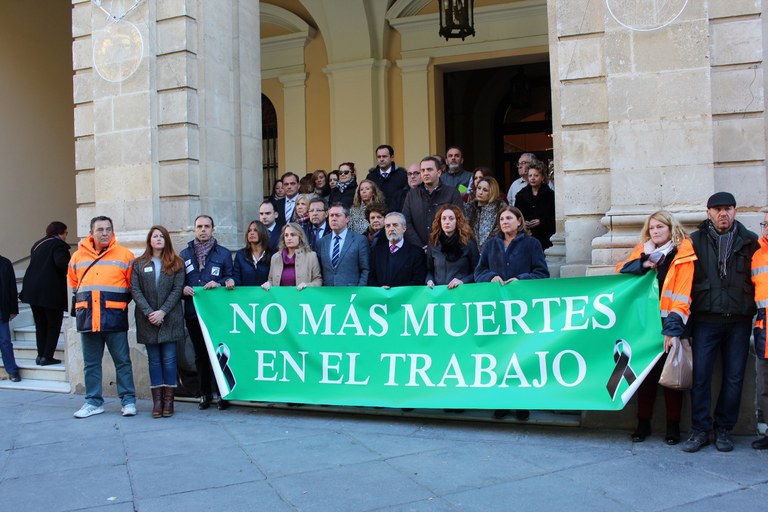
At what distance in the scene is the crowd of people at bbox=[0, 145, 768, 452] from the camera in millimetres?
5656

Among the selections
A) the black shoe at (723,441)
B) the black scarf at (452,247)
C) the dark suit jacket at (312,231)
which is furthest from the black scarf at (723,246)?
the dark suit jacket at (312,231)

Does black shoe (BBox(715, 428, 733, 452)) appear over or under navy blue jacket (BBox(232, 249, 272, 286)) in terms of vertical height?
under

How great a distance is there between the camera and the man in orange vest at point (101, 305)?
7274mm

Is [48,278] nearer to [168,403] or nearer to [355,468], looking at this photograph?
[168,403]

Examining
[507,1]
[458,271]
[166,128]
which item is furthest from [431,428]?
[507,1]

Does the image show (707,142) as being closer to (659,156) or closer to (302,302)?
(659,156)

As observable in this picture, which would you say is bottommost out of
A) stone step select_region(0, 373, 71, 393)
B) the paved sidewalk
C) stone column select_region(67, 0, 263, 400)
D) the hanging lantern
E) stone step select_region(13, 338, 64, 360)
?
the paved sidewalk

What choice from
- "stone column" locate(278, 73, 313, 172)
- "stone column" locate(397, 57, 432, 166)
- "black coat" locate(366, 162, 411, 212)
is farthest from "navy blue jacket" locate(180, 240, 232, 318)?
"stone column" locate(278, 73, 313, 172)

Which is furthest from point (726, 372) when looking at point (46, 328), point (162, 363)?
point (46, 328)

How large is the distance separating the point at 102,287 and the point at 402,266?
284cm

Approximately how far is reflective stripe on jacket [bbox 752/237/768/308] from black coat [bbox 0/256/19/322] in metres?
8.15

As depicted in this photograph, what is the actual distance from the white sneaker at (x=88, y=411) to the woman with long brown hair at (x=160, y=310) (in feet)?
1.87

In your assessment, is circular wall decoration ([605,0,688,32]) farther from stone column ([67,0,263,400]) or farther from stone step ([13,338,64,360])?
stone step ([13,338,64,360])

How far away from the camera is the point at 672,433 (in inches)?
231
